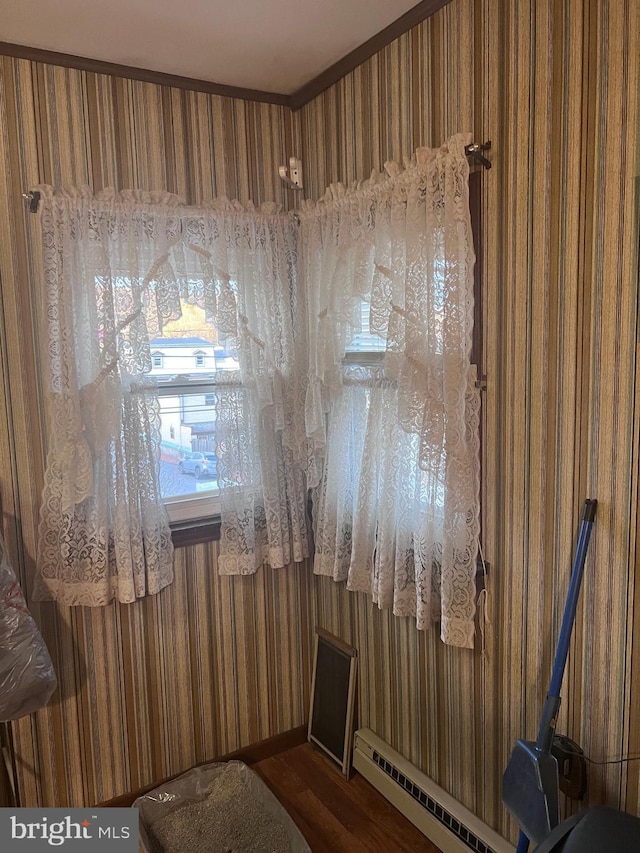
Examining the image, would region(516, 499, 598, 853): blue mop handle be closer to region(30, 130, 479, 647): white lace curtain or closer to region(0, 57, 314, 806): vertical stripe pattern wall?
region(30, 130, 479, 647): white lace curtain

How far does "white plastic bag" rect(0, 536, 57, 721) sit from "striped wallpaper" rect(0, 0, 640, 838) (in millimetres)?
318

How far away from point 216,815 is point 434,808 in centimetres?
77

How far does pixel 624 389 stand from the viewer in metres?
1.46

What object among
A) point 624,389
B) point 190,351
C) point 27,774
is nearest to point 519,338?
point 624,389

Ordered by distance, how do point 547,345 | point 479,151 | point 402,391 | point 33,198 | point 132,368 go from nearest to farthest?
point 547,345, point 479,151, point 402,391, point 33,198, point 132,368

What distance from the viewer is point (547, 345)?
64.1 inches

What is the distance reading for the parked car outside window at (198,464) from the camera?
240 cm

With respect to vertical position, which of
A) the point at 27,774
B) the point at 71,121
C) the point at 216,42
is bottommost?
the point at 27,774

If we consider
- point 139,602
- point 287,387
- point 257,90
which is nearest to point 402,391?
point 287,387

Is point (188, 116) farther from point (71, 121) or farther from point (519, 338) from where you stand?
point (519, 338)

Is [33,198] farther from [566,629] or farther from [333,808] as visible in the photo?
[333,808]

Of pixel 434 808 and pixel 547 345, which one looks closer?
pixel 547 345

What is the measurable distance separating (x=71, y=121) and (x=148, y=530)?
1394 millimetres

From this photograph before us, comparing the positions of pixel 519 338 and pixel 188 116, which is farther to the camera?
pixel 188 116
